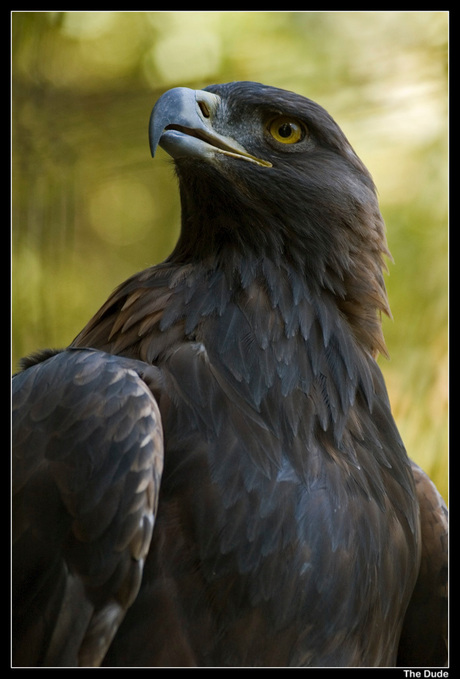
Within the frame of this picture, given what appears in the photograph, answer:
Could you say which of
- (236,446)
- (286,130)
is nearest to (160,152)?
(286,130)

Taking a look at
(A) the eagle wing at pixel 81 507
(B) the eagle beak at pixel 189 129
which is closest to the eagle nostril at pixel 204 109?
(B) the eagle beak at pixel 189 129

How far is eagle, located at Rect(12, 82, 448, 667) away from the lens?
8.32 feet

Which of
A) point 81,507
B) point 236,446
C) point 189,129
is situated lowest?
point 81,507

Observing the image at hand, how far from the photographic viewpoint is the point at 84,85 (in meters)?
4.69

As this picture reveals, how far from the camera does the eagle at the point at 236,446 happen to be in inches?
99.9

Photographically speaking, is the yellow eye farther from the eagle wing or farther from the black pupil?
the eagle wing

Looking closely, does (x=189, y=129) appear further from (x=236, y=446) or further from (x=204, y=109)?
(x=236, y=446)

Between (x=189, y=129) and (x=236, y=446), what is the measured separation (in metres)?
1.19

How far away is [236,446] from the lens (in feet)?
8.95

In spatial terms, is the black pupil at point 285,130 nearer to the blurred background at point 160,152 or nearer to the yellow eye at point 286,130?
the yellow eye at point 286,130

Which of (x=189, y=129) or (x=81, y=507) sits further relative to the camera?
(x=189, y=129)

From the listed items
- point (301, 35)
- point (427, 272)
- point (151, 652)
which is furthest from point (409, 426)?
point (151, 652)
